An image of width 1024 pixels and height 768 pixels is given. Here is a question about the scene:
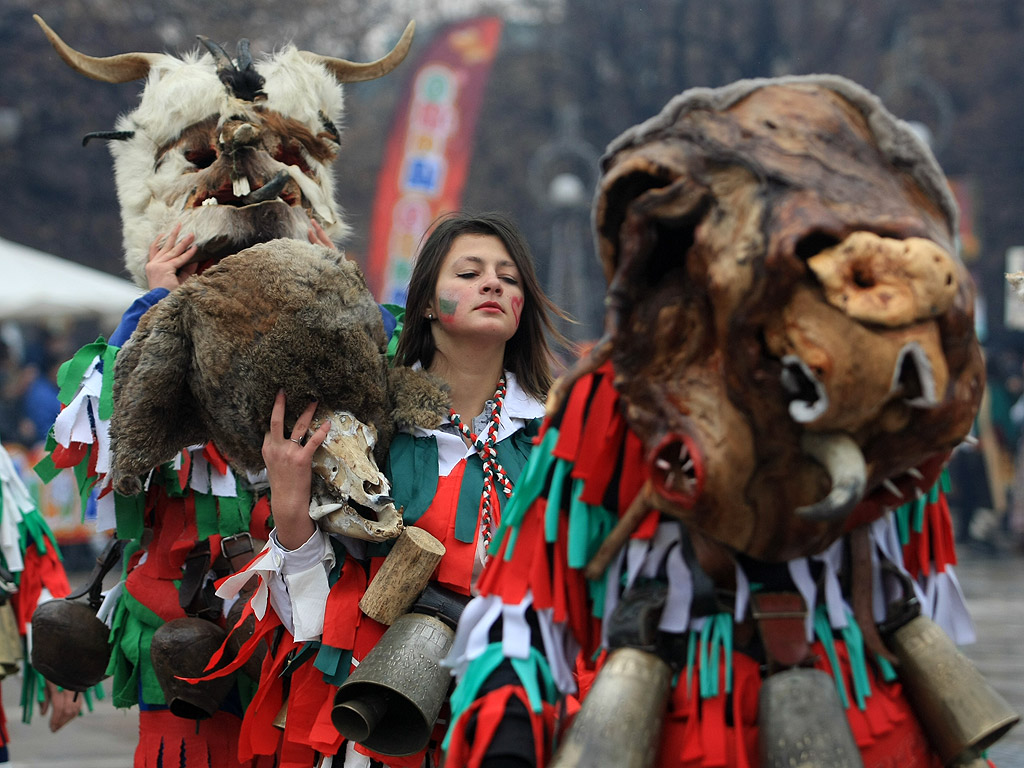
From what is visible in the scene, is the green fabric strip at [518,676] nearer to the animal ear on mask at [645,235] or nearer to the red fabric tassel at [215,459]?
the animal ear on mask at [645,235]

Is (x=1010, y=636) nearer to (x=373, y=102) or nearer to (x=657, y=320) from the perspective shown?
(x=657, y=320)

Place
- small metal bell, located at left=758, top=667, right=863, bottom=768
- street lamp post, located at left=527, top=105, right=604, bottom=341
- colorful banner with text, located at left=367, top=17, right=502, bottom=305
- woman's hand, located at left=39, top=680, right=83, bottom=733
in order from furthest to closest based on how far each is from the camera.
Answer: street lamp post, located at left=527, top=105, right=604, bottom=341 → colorful banner with text, located at left=367, top=17, right=502, bottom=305 → woman's hand, located at left=39, top=680, right=83, bottom=733 → small metal bell, located at left=758, top=667, right=863, bottom=768

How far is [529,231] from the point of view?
89.2 ft

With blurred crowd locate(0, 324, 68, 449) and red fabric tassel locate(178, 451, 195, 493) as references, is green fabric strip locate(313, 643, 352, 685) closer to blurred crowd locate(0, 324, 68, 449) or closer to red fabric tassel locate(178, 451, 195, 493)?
red fabric tassel locate(178, 451, 195, 493)

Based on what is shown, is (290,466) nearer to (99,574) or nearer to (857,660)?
(99,574)

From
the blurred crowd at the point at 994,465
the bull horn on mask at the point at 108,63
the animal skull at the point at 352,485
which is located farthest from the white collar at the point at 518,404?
the blurred crowd at the point at 994,465

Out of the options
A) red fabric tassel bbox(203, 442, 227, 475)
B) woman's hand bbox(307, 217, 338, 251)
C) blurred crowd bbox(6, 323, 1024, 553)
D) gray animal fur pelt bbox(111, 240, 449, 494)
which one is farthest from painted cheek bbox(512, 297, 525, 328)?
blurred crowd bbox(6, 323, 1024, 553)

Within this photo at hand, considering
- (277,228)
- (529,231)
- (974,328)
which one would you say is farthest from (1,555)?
(529,231)

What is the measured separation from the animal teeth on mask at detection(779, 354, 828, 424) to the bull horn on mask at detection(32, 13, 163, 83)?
255cm

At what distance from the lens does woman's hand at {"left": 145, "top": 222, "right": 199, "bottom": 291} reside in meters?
3.34

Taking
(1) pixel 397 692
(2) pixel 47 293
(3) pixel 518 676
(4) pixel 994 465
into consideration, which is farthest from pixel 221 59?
(4) pixel 994 465

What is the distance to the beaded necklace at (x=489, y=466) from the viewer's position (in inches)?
113

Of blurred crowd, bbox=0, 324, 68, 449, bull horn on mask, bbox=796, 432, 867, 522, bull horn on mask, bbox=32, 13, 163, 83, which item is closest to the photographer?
bull horn on mask, bbox=796, 432, 867, 522

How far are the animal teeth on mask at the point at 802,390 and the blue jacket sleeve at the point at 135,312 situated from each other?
78.5 inches
